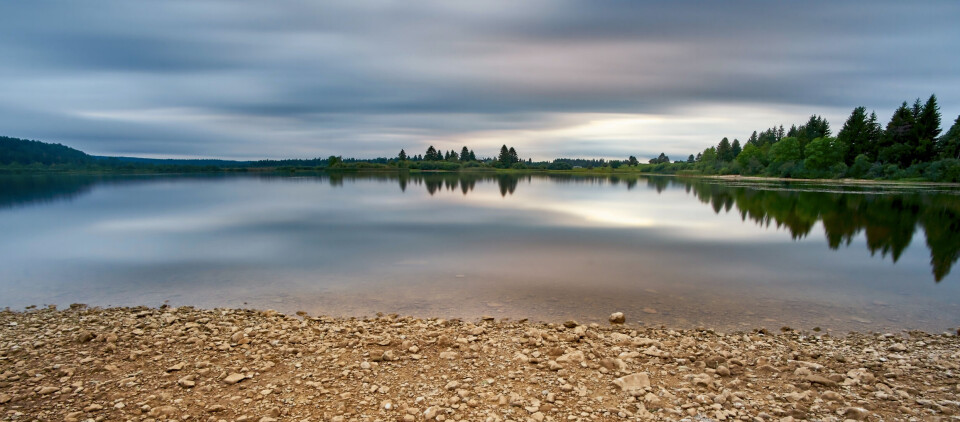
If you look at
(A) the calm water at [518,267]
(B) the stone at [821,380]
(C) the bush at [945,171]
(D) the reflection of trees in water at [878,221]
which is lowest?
(A) the calm water at [518,267]

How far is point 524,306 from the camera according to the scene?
10.7 metres

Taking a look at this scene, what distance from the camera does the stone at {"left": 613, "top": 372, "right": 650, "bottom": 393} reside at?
6027 mm

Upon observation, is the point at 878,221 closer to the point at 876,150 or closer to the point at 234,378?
the point at 234,378

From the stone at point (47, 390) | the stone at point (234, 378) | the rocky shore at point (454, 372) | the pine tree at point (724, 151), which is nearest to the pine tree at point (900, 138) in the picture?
the pine tree at point (724, 151)

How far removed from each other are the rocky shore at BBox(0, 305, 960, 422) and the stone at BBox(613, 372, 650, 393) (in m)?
0.02

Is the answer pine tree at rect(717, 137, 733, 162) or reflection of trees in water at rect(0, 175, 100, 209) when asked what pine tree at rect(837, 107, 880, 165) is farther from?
reflection of trees in water at rect(0, 175, 100, 209)

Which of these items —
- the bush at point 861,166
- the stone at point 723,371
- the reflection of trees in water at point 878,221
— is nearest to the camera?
the stone at point 723,371

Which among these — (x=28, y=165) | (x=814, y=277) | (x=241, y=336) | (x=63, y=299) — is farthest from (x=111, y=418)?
(x=28, y=165)

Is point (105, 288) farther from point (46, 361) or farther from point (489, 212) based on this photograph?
point (489, 212)

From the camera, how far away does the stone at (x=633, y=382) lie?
6.03m

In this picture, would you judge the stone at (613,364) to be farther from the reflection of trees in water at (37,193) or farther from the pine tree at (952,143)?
the pine tree at (952,143)

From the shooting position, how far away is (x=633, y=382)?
20.1 feet

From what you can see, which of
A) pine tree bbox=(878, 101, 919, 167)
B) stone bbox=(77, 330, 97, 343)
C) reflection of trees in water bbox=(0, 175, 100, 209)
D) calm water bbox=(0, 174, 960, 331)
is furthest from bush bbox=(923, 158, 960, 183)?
reflection of trees in water bbox=(0, 175, 100, 209)

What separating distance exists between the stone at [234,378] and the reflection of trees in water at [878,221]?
20048 mm
